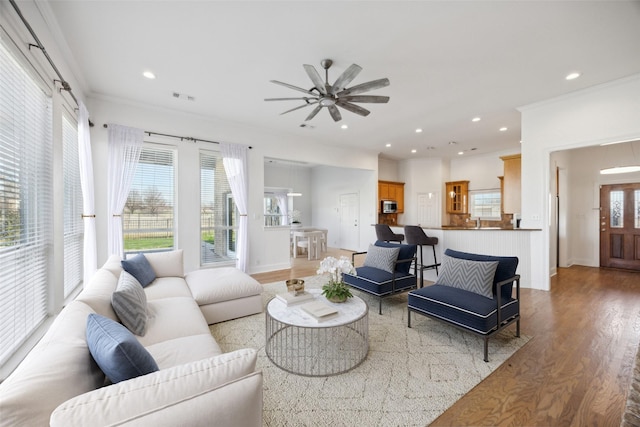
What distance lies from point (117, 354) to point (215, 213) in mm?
4230

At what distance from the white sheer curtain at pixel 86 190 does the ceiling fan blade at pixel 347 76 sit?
2.90m

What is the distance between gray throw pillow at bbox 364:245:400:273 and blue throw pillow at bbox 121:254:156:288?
112 inches

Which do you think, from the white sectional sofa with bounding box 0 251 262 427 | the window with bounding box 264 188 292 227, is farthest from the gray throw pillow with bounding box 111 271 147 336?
the window with bounding box 264 188 292 227

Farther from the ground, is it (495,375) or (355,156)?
(355,156)

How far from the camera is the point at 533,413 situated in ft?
5.64

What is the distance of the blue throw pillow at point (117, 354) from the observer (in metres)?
1.08

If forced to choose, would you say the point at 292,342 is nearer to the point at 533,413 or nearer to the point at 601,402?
the point at 533,413

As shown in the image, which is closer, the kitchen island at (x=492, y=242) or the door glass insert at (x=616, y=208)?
the kitchen island at (x=492, y=242)

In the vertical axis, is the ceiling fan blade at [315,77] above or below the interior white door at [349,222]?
above

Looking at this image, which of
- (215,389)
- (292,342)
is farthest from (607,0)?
(292,342)

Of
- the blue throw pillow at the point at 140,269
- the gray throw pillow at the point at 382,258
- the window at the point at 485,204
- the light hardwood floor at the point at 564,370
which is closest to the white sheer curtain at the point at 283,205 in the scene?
the gray throw pillow at the point at 382,258

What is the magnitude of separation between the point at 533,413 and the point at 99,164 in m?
5.69

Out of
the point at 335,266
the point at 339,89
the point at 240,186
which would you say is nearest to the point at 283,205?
the point at 240,186

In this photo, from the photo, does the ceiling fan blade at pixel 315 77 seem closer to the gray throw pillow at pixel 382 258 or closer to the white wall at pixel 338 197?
the gray throw pillow at pixel 382 258
